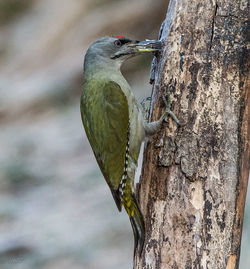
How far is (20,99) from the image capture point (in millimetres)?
10219

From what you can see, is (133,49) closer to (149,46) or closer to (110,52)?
(110,52)

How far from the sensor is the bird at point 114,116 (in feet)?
12.5

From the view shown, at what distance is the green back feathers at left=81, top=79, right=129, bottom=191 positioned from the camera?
3877 mm

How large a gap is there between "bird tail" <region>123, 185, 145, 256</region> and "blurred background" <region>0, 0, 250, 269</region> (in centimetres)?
284

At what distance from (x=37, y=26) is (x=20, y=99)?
5.19 feet

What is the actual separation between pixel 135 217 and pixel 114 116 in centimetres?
85

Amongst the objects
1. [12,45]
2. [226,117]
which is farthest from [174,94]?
[12,45]

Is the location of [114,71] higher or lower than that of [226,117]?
higher

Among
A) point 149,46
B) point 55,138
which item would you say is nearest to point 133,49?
point 149,46

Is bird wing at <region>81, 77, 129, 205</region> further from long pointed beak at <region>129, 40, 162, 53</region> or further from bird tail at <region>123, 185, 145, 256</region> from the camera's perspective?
long pointed beak at <region>129, 40, 162, 53</region>

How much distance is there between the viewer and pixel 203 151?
3.20 metres

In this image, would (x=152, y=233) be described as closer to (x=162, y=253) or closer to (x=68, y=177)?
(x=162, y=253)

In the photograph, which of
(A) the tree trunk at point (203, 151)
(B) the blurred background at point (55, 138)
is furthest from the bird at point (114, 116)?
(B) the blurred background at point (55, 138)

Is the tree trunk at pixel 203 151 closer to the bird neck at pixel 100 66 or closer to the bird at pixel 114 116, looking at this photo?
the bird at pixel 114 116
